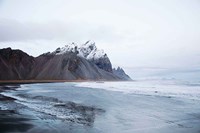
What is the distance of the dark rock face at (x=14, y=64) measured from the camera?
13450 centimetres

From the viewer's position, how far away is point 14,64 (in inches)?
5989

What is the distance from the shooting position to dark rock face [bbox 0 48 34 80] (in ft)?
441

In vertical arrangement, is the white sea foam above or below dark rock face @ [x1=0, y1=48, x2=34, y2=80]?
below

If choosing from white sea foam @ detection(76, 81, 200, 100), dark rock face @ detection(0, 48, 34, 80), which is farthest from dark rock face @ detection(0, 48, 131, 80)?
white sea foam @ detection(76, 81, 200, 100)

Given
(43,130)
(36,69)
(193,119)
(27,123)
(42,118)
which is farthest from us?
(36,69)

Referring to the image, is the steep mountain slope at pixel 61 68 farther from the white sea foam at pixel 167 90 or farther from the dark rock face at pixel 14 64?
the white sea foam at pixel 167 90

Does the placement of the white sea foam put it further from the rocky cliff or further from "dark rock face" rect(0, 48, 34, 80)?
the rocky cliff

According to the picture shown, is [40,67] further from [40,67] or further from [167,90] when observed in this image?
[167,90]

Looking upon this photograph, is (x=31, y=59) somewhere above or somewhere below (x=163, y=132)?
above

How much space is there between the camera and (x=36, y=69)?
170125mm

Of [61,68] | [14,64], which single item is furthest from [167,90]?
[61,68]

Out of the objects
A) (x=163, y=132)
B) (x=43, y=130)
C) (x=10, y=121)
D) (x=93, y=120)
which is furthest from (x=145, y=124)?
(x=10, y=121)

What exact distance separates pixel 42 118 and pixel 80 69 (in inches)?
6998

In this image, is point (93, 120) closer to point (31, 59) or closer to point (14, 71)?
point (14, 71)
